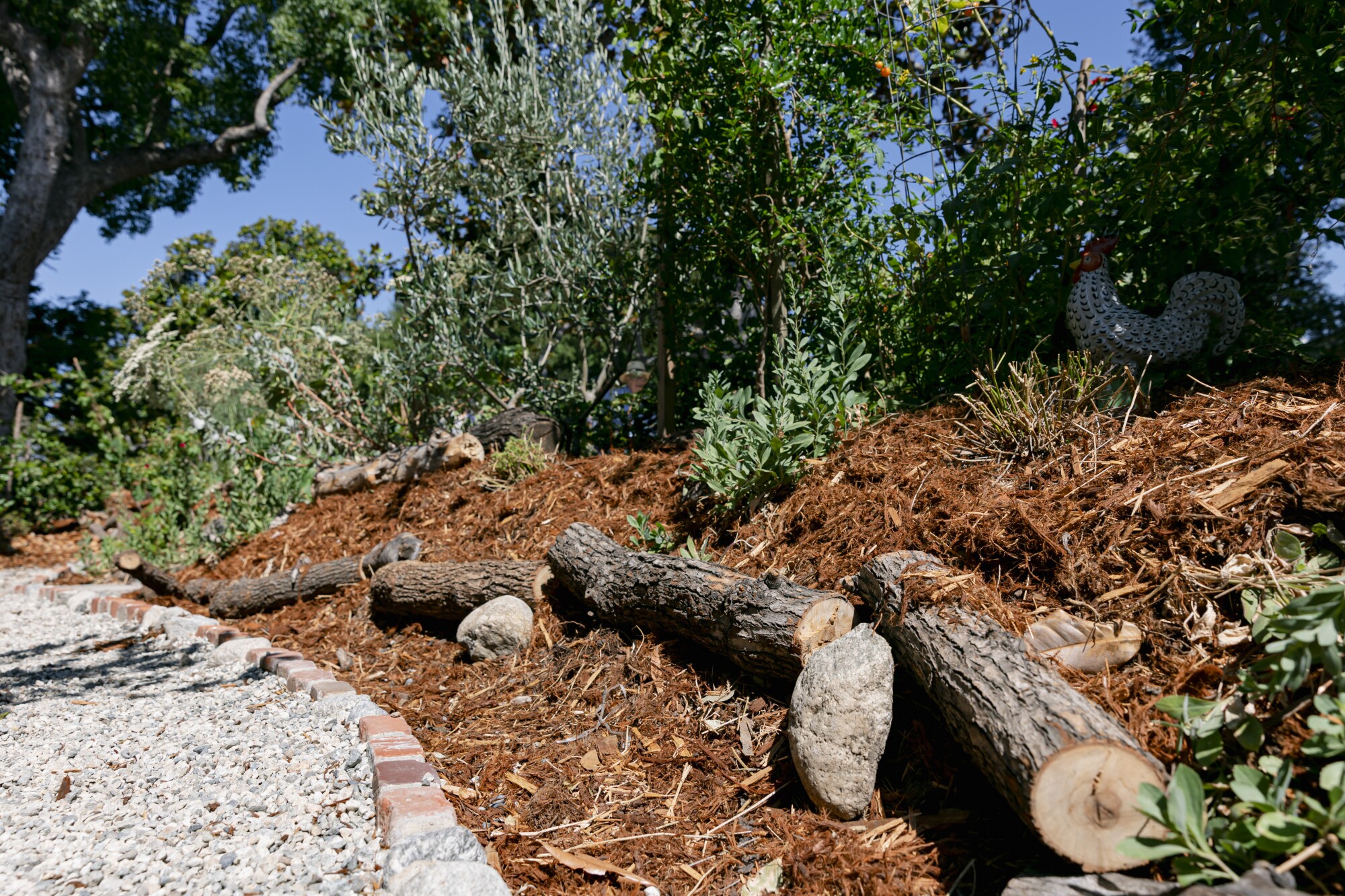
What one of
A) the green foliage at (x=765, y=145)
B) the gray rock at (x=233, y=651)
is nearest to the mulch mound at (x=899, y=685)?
the gray rock at (x=233, y=651)

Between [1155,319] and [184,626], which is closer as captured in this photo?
[1155,319]

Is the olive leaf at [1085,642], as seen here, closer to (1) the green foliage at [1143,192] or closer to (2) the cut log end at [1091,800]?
(2) the cut log end at [1091,800]

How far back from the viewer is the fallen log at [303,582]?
5.07 metres

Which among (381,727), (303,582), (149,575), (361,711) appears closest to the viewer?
(381,727)

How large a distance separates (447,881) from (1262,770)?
1.92m

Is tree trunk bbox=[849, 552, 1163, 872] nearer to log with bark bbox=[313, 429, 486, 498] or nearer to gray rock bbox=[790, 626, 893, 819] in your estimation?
gray rock bbox=[790, 626, 893, 819]

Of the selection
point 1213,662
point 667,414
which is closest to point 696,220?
point 667,414

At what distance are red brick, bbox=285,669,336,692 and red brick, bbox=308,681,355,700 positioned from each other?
5cm

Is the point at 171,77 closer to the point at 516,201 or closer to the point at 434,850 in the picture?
the point at 516,201

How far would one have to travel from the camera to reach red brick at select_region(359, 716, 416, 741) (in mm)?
2865

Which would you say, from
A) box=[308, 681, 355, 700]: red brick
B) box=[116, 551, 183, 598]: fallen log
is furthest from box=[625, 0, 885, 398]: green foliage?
box=[116, 551, 183, 598]: fallen log

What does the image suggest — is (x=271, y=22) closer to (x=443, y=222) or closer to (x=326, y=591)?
(x=443, y=222)

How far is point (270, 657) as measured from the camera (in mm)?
3971

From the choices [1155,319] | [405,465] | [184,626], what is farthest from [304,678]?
[1155,319]
